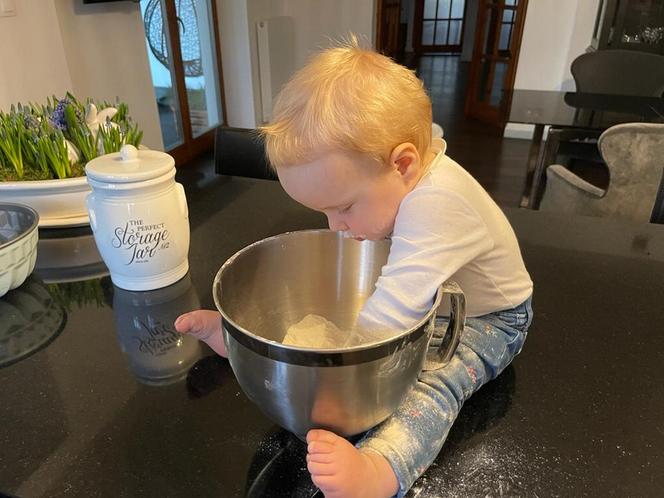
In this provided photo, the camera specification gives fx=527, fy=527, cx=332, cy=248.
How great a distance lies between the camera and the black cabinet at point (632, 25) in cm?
341

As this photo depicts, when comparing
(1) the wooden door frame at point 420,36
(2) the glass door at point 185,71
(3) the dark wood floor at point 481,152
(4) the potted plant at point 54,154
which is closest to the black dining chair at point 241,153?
(4) the potted plant at point 54,154

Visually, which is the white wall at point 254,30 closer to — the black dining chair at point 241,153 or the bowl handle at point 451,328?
the black dining chair at point 241,153

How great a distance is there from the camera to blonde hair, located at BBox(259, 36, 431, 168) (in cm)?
53

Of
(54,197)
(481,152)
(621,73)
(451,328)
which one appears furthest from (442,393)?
(481,152)

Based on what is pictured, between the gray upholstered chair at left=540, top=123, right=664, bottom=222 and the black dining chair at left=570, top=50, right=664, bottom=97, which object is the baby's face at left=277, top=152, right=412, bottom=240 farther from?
the black dining chair at left=570, top=50, right=664, bottom=97

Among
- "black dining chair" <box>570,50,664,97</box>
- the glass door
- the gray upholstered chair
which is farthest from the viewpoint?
the glass door

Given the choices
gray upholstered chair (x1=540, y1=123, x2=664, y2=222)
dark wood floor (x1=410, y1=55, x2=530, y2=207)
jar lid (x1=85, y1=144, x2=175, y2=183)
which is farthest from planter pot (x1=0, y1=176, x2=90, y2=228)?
dark wood floor (x1=410, y1=55, x2=530, y2=207)

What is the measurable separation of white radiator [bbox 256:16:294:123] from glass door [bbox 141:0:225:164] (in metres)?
0.33

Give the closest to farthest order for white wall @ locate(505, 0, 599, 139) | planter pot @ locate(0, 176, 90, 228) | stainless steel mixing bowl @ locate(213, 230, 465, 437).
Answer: stainless steel mixing bowl @ locate(213, 230, 465, 437) < planter pot @ locate(0, 176, 90, 228) < white wall @ locate(505, 0, 599, 139)

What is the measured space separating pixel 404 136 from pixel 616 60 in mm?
2791

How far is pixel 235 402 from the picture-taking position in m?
0.56

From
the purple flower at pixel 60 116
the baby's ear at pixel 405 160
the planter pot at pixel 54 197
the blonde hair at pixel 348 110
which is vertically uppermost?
the blonde hair at pixel 348 110

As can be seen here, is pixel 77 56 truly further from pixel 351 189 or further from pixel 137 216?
pixel 351 189

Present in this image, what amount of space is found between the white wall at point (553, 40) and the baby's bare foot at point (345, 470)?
4.11m
